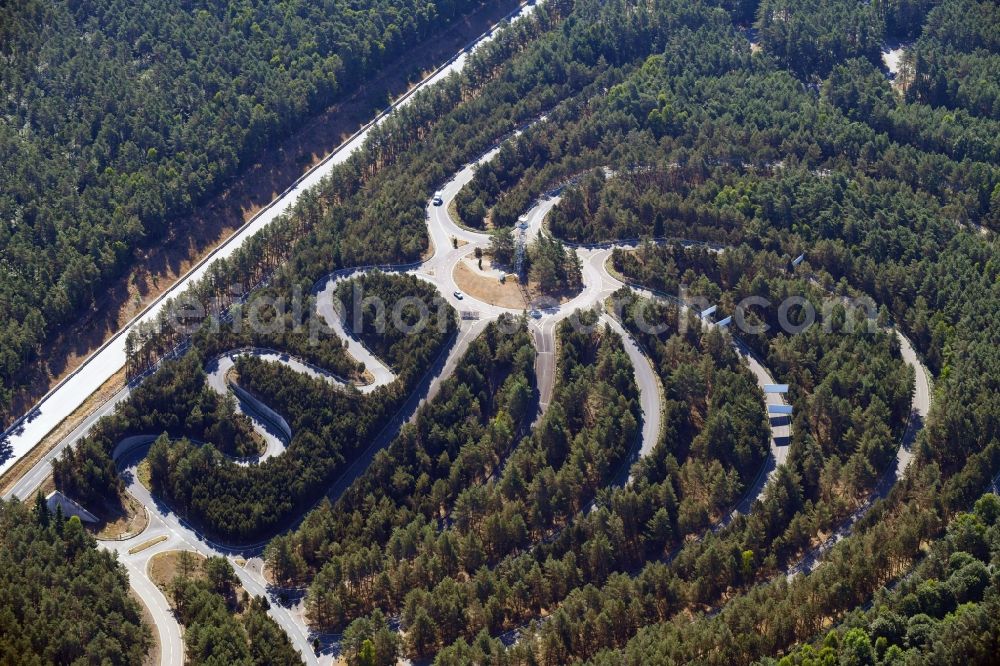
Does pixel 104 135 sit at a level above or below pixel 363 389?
above

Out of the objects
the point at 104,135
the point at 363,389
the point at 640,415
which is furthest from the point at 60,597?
the point at 104,135

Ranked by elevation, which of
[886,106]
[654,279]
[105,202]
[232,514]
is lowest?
[886,106]

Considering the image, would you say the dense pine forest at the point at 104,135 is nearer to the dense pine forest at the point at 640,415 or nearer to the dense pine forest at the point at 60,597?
the dense pine forest at the point at 640,415

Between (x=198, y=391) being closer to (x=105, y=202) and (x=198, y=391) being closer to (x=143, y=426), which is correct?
(x=143, y=426)

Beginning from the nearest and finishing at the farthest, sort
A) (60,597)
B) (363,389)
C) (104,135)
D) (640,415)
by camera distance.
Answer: (60,597) < (640,415) < (363,389) < (104,135)

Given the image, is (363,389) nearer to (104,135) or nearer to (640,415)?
(640,415)

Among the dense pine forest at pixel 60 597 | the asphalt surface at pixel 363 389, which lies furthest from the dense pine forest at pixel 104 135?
the dense pine forest at pixel 60 597

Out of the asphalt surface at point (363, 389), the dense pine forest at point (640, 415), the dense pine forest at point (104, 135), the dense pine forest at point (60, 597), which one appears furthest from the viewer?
the dense pine forest at point (104, 135)

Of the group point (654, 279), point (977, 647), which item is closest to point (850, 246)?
point (654, 279)
